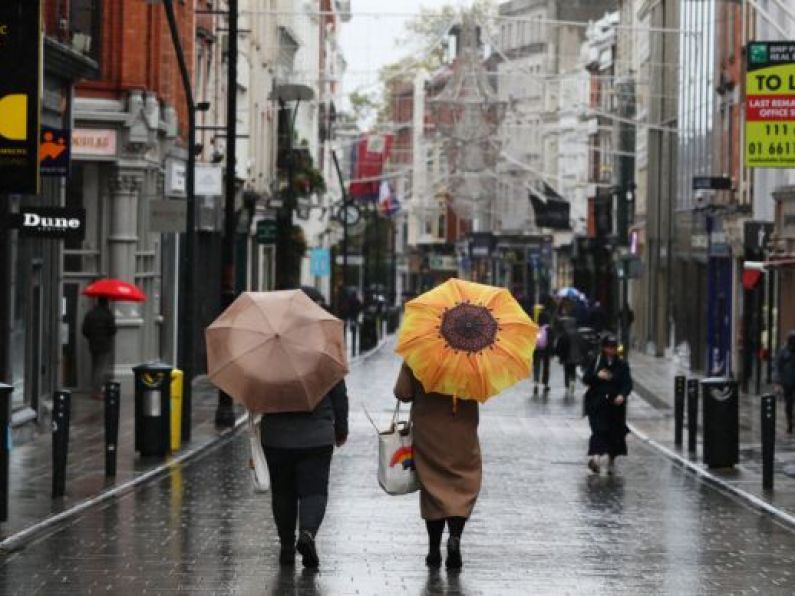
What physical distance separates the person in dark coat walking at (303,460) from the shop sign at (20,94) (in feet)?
15.8

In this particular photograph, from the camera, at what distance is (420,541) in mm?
17375

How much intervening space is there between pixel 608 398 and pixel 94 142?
56.4 ft

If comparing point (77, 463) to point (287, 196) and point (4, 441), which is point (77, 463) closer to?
point (4, 441)

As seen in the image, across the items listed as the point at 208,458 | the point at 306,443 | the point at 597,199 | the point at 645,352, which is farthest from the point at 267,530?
the point at 597,199

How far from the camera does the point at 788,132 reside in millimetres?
28344

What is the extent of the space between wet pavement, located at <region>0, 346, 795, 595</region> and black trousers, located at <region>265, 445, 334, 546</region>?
0.43 metres

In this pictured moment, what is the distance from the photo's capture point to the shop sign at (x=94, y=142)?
39.4m

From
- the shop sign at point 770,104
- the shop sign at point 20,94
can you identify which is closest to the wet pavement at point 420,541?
the shop sign at point 20,94

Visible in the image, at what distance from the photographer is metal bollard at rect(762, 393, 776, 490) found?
22578 millimetres

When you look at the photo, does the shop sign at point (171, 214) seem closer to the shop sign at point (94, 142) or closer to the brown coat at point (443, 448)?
the shop sign at point (94, 142)

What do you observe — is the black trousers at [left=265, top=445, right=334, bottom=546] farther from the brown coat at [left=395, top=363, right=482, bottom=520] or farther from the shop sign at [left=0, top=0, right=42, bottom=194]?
the shop sign at [left=0, top=0, right=42, bottom=194]

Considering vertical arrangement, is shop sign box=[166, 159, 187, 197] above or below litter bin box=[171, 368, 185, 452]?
above

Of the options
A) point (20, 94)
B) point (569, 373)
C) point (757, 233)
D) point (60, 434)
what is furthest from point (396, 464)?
point (757, 233)

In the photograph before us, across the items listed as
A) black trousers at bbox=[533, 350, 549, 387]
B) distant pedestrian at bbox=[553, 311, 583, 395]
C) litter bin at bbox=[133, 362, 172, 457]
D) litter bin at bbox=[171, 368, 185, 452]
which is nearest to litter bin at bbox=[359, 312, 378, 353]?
black trousers at bbox=[533, 350, 549, 387]
